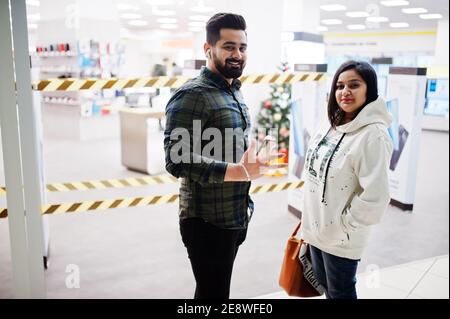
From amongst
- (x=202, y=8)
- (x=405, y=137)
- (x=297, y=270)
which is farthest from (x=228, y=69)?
(x=405, y=137)

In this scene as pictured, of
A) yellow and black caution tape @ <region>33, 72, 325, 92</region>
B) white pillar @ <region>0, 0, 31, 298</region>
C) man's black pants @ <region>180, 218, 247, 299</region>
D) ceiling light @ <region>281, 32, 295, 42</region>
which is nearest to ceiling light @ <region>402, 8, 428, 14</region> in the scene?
ceiling light @ <region>281, 32, 295, 42</region>

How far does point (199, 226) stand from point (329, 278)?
23.9 inches

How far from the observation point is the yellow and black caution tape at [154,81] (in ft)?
6.03

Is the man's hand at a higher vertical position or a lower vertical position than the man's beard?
lower

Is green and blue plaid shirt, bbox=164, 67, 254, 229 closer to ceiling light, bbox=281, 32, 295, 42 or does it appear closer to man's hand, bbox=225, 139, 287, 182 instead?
man's hand, bbox=225, 139, 287, 182

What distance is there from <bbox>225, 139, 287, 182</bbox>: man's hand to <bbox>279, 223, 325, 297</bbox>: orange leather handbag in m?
0.58

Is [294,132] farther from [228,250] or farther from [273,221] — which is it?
[228,250]

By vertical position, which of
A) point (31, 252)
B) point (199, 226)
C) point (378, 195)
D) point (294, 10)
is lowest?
point (31, 252)

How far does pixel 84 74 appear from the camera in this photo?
9.03 meters

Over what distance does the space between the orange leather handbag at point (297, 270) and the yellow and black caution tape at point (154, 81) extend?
640 millimetres

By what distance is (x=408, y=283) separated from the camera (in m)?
3.04

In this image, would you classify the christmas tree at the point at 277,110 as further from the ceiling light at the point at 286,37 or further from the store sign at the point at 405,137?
the ceiling light at the point at 286,37

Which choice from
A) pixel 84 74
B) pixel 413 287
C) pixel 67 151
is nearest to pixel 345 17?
pixel 413 287

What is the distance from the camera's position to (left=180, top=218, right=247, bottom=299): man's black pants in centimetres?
156
